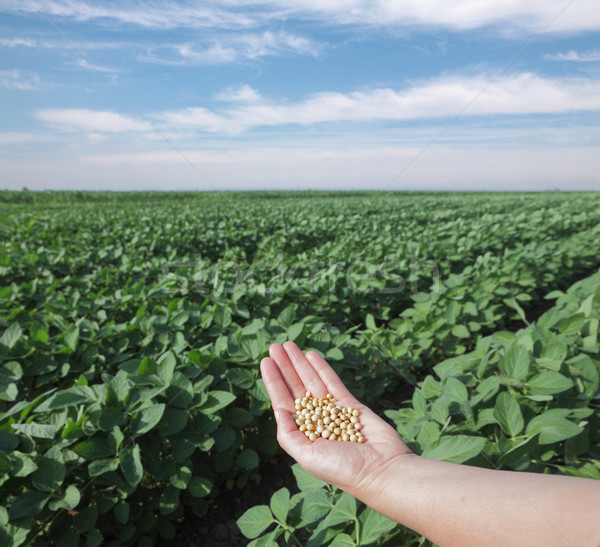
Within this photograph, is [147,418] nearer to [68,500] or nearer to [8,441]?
[68,500]

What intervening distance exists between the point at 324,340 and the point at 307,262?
2.67 m

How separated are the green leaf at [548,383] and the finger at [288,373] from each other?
966mm

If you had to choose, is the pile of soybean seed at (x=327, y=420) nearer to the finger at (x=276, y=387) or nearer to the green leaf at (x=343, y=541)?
the finger at (x=276, y=387)

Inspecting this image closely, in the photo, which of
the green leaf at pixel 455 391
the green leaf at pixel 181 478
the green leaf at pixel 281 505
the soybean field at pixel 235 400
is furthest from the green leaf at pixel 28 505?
the green leaf at pixel 455 391

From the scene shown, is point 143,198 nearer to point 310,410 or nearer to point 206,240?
point 206,240

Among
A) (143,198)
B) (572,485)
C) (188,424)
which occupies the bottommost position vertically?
(188,424)

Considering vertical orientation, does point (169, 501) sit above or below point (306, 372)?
below

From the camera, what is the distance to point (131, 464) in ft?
5.32

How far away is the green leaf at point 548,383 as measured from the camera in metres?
1.54

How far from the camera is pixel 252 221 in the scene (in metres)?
11.3

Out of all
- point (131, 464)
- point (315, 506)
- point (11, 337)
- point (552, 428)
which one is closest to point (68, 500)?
point (131, 464)

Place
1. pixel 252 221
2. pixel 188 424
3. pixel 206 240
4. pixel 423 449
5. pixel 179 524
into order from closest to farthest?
pixel 423 449 < pixel 188 424 < pixel 179 524 < pixel 206 240 < pixel 252 221

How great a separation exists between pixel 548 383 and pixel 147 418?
1.69 meters

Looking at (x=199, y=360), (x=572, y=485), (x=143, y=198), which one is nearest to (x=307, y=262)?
(x=199, y=360)
